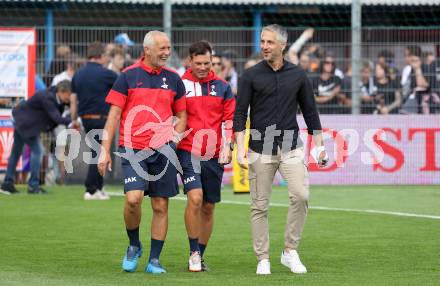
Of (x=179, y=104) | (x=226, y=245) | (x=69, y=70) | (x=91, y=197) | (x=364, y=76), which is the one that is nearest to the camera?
(x=179, y=104)

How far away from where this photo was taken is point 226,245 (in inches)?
471

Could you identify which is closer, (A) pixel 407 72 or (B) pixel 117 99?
(B) pixel 117 99

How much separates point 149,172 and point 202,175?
0.60 m

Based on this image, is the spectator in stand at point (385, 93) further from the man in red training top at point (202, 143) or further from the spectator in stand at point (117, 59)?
the man in red training top at point (202, 143)

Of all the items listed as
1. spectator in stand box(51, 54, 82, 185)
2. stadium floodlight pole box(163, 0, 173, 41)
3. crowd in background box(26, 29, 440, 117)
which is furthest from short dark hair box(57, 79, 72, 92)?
stadium floodlight pole box(163, 0, 173, 41)

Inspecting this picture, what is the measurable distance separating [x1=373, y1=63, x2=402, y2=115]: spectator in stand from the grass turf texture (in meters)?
2.89

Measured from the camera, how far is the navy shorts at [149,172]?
9898 millimetres

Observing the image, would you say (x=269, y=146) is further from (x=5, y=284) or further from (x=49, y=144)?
(x=49, y=144)

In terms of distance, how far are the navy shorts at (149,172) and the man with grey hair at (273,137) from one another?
2.04 feet

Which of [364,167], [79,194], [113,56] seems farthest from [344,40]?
[79,194]

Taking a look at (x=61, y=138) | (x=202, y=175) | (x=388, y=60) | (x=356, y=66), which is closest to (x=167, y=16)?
(x=61, y=138)

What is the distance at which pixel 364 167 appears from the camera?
20.2 meters

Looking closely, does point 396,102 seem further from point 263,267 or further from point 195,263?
point 263,267

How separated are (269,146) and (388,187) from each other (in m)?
10.1
